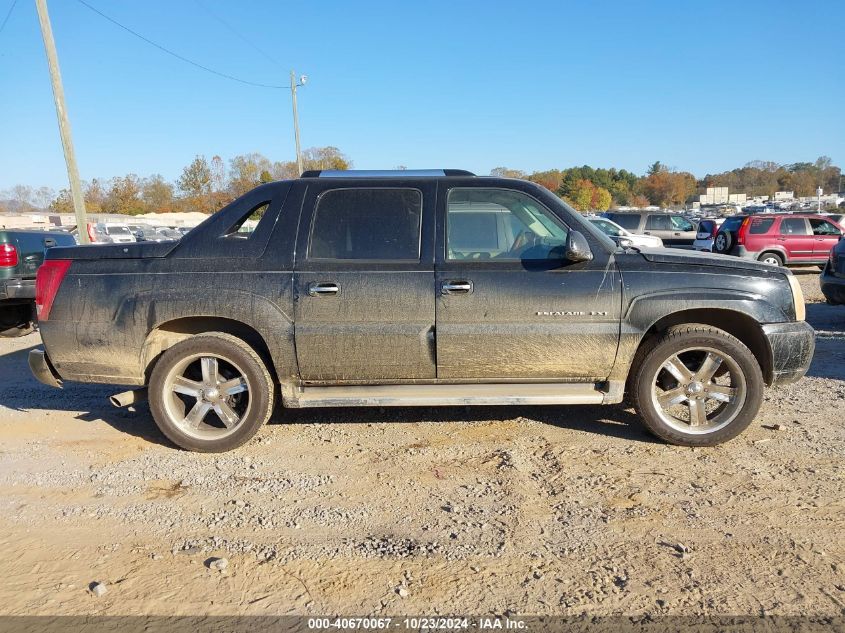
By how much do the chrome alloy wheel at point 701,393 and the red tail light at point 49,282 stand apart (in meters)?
4.14

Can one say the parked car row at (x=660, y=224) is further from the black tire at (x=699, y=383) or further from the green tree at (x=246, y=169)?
the green tree at (x=246, y=169)

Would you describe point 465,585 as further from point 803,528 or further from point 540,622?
point 803,528

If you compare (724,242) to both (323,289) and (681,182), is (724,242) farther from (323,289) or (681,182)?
(681,182)

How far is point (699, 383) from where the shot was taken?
4242 mm

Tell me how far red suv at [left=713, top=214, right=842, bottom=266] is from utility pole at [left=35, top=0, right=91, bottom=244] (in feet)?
51.6

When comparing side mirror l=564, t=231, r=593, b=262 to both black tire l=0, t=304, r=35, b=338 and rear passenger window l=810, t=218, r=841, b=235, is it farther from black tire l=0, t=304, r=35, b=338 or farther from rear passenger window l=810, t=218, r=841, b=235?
rear passenger window l=810, t=218, r=841, b=235

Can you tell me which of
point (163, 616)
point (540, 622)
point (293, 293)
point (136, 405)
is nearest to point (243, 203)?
point (293, 293)

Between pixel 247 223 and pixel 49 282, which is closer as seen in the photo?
pixel 49 282

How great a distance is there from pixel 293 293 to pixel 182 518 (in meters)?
1.52

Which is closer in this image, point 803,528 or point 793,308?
point 803,528

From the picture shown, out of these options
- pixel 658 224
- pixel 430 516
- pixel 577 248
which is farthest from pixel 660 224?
pixel 430 516

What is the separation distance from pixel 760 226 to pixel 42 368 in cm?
1696

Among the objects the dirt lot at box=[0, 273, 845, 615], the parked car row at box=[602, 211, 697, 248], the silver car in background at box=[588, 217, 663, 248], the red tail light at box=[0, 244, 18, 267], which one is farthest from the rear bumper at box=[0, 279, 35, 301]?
the parked car row at box=[602, 211, 697, 248]

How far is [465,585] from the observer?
274 centimetres
